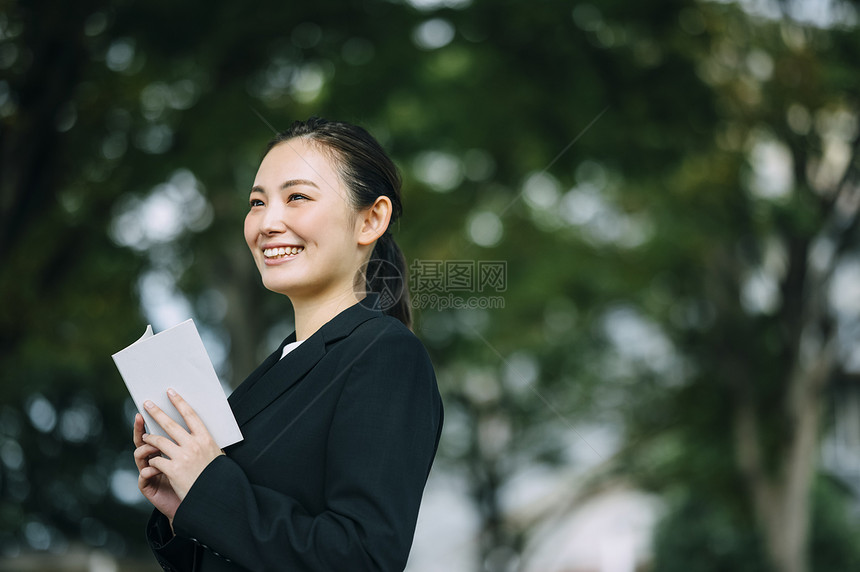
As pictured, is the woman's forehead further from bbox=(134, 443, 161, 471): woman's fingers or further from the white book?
bbox=(134, 443, 161, 471): woman's fingers

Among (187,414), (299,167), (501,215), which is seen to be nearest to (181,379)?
(187,414)

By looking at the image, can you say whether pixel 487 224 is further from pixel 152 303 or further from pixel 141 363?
pixel 141 363

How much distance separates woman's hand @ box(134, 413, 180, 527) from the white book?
0.05 meters

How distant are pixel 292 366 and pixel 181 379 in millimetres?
214

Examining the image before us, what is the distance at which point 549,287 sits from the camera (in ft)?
38.6

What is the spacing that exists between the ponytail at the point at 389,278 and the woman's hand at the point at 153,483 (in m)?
0.56

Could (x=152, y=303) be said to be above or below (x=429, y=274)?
below

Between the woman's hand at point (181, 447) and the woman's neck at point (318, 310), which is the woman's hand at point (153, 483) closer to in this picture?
the woman's hand at point (181, 447)

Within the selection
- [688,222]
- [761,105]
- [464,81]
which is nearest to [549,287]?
[688,222]

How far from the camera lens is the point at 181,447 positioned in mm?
1660

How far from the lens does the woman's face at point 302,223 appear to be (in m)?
1.86

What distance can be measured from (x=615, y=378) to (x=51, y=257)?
1168cm

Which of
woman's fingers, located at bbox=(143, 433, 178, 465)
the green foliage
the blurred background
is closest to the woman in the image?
woman's fingers, located at bbox=(143, 433, 178, 465)

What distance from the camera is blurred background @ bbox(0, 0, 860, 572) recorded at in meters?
6.56
